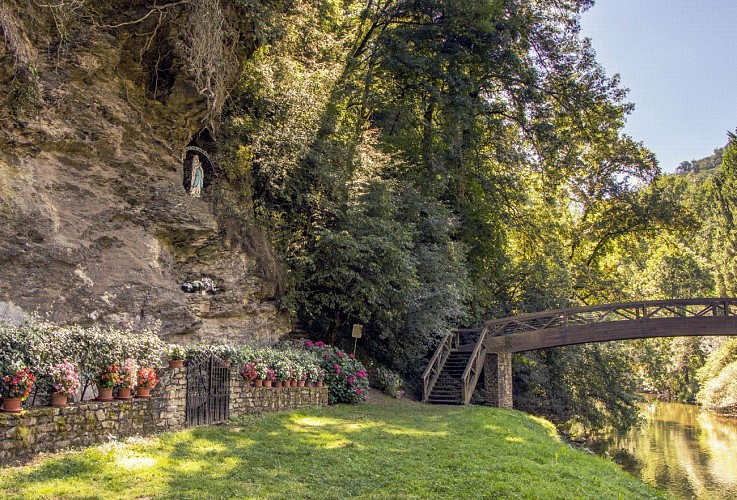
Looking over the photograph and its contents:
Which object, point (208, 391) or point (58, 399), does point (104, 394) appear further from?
point (208, 391)

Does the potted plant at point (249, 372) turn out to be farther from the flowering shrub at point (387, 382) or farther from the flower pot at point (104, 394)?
the flowering shrub at point (387, 382)

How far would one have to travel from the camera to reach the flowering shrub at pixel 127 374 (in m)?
8.02

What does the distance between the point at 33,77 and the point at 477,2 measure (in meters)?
14.9

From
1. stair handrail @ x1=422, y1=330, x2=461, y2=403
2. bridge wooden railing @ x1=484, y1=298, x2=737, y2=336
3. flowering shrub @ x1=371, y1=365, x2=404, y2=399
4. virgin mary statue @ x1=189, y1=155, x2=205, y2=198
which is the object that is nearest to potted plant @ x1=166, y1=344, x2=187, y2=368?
virgin mary statue @ x1=189, y1=155, x2=205, y2=198

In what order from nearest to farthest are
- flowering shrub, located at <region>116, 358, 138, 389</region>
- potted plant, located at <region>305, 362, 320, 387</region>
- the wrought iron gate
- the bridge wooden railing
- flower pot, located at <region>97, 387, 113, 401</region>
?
flower pot, located at <region>97, 387, 113, 401</region> → flowering shrub, located at <region>116, 358, 138, 389</region> → the wrought iron gate → potted plant, located at <region>305, 362, 320, 387</region> → the bridge wooden railing

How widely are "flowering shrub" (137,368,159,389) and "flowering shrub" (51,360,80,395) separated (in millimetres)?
1342

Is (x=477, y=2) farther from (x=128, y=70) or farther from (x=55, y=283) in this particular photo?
(x=55, y=283)

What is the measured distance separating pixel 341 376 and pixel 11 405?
34.7ft

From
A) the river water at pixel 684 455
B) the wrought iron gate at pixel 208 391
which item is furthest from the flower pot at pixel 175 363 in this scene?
the river water at pixel 684 455

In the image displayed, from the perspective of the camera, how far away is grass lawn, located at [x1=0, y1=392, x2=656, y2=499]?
6.06 meters

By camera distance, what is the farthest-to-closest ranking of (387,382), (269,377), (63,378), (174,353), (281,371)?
(387,382) < (281,371) < (269,377) < (174,353) < (63,378)

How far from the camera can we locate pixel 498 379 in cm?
2136

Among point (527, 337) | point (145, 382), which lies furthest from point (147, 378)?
point (527, 337)

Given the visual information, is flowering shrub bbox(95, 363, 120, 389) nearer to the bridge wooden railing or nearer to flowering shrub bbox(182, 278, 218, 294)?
flowering shrub bbox(182, 278, 218, 294)
